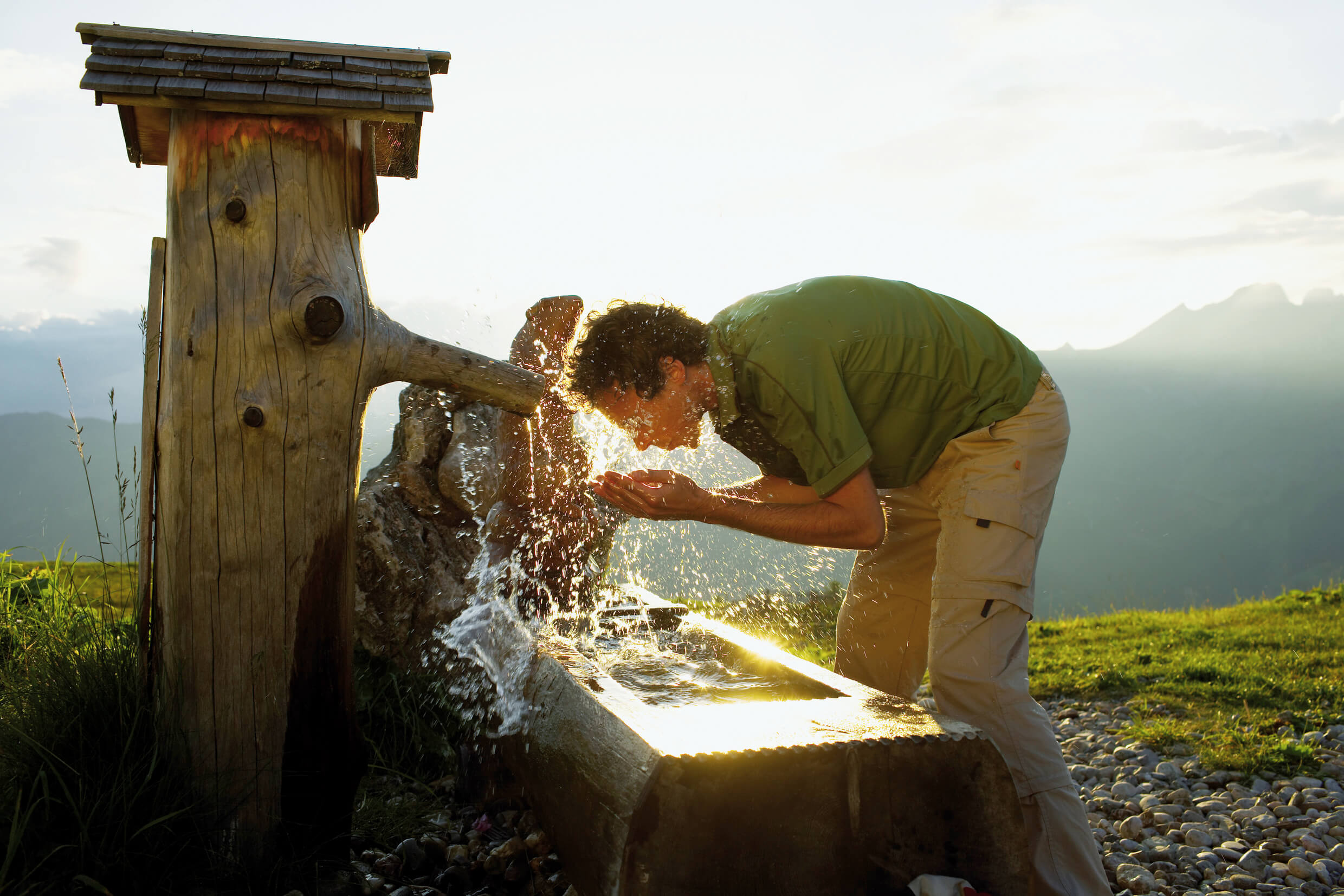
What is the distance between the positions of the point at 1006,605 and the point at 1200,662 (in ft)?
13.3

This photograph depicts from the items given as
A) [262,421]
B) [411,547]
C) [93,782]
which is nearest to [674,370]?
[262,421]

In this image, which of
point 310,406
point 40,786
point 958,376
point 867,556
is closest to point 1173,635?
point 867,556

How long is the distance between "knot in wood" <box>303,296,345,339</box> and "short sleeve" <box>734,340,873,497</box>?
1.29 m

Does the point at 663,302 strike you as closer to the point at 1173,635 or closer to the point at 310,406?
the point at 310,406

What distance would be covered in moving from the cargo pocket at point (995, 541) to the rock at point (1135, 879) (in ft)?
4.26

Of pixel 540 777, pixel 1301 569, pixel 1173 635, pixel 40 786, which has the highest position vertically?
pixel 40 786

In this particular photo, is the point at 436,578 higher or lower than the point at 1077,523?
higher

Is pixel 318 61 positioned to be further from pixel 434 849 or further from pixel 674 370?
pixel 434 849

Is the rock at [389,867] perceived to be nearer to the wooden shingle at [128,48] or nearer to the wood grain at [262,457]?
the wood grain at [262,457]

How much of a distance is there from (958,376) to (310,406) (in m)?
2.09

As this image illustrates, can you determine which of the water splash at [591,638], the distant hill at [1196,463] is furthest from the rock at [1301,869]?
the distant hill at [1196,463]

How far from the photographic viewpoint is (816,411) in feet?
8.66

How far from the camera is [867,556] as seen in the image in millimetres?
3461

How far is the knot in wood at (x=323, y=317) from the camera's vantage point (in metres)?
2.49
